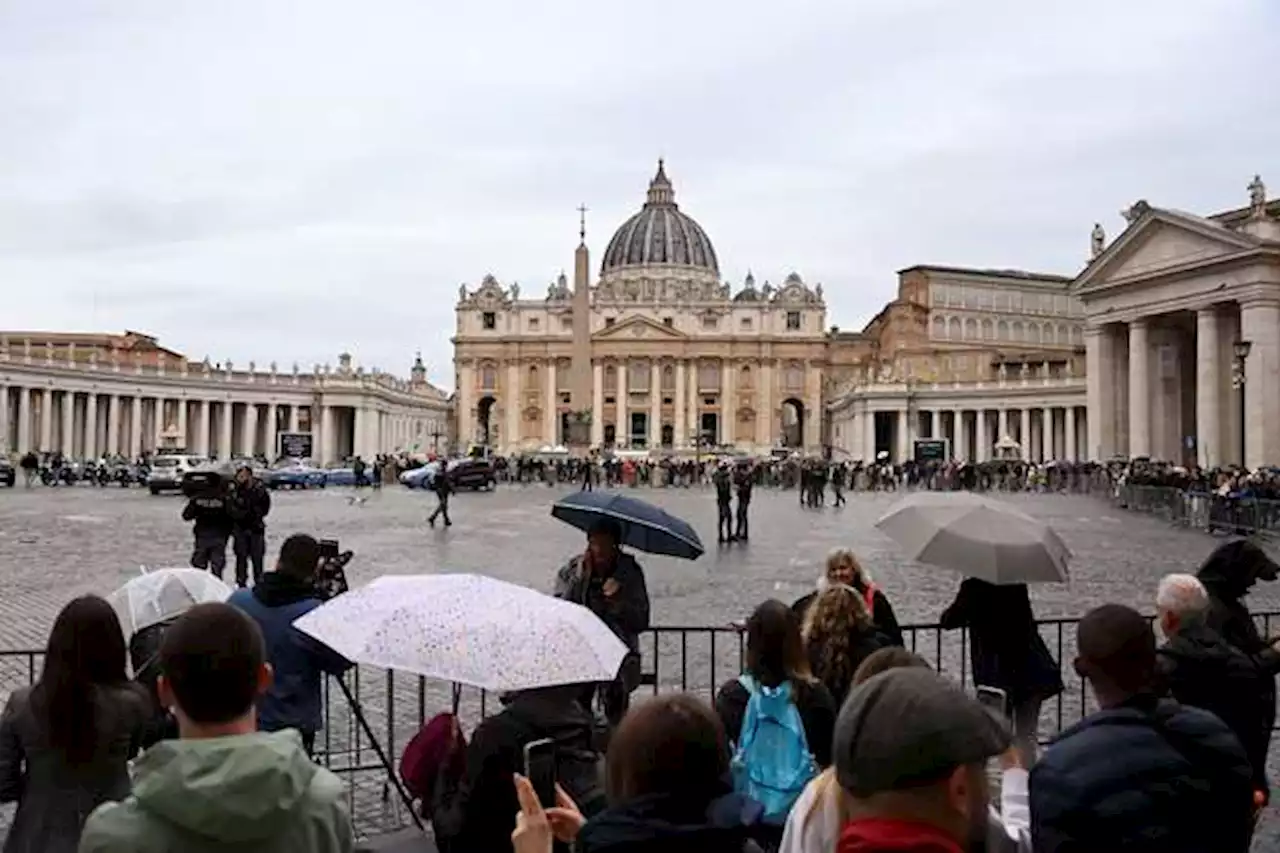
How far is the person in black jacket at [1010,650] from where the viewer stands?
6.56 metres

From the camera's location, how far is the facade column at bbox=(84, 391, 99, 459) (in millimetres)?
81000

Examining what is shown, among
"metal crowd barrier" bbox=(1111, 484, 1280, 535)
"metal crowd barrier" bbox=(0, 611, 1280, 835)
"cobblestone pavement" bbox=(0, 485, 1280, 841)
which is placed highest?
"metal crowd barrier" bbox=(1111, 484, 1280, 535)

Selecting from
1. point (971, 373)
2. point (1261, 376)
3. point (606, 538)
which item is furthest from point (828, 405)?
point (606, 538)

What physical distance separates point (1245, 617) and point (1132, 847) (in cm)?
306

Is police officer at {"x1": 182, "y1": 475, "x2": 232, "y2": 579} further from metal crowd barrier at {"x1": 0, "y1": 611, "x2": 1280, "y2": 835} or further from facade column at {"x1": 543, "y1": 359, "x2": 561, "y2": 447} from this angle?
facade column at {"x1": 543, "y1": 359, "x2": 561, "y2": 447}

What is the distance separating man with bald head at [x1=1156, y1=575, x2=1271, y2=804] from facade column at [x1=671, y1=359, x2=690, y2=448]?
11629cm

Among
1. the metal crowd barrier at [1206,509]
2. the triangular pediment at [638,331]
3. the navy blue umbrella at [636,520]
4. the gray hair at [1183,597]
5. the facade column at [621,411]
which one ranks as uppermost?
the triangular pediment at [638,331]

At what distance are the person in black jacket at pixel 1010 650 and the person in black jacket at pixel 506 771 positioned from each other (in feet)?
9.54

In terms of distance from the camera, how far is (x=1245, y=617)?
598cm

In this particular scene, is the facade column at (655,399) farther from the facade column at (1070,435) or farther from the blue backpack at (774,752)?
the blue backpack at (774,752)

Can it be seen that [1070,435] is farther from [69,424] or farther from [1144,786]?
[1144,786]

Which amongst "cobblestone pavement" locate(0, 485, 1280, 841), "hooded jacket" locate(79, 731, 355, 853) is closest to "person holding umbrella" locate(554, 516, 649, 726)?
"cobblestone pavement" locate(0, 485, 1280, 841)

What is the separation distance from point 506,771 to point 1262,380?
45.4 m

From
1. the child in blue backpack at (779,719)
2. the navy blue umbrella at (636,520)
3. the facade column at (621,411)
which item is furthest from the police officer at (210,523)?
the facade column at (621,411)
